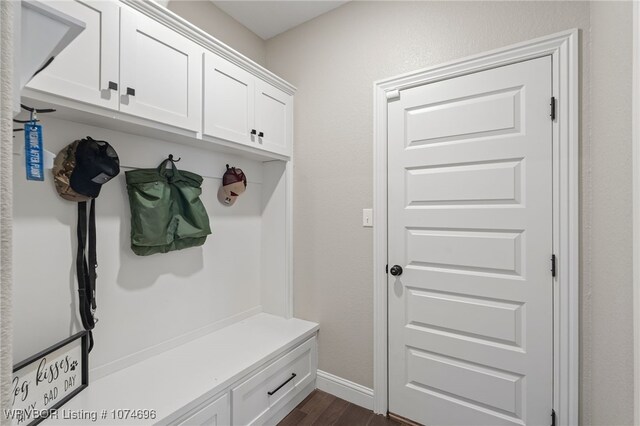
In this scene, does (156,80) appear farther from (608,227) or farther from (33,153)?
(608,227)

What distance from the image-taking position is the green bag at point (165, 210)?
1.61m

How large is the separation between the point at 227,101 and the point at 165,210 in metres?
0.73

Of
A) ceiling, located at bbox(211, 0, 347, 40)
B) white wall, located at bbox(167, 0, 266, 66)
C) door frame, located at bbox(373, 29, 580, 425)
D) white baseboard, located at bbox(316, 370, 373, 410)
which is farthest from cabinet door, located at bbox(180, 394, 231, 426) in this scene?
ceiling, located at bbox(211, 0, 347, 40)

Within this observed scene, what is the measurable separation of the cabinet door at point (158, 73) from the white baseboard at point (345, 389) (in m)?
1.87

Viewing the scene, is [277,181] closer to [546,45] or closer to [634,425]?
[546,45]

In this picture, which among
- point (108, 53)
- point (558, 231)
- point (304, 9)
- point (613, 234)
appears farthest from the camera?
point (304, 9)

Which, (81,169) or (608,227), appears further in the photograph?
(81,169)

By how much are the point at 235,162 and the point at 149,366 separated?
1.35 m

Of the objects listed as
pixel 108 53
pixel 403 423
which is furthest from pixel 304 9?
pixel 403 423

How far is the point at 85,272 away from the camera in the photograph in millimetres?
1444

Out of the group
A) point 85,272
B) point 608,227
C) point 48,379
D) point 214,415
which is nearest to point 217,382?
point 214,415

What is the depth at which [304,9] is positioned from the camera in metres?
2.19

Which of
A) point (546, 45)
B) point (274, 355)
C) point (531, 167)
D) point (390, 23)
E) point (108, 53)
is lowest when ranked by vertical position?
point (274, 355)

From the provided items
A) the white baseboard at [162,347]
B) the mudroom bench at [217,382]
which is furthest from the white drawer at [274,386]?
the white baseboard at [162,347]
